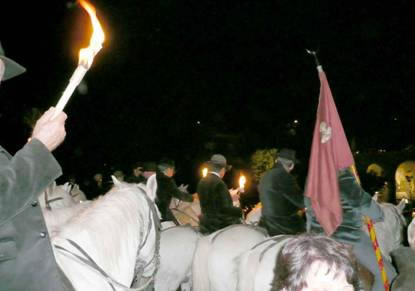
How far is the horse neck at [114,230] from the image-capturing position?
3.53 m

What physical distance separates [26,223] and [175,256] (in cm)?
462

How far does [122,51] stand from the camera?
37.3 metres

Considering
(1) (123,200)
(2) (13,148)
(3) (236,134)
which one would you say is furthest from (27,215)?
(3) (236,134)

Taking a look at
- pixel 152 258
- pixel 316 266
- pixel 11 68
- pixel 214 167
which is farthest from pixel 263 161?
pixel 316 266

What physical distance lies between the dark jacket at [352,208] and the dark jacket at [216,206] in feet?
8.06

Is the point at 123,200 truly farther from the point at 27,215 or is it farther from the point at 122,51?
the point at 122,51

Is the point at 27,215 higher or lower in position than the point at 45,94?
higher

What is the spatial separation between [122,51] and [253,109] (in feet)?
32.1

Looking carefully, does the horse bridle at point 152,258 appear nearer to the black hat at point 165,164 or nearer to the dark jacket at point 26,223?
the dark jacket at point 26,223

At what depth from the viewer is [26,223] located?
2.66 metres

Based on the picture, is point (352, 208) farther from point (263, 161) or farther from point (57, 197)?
point (263, 161)

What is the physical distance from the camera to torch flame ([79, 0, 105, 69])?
280cm

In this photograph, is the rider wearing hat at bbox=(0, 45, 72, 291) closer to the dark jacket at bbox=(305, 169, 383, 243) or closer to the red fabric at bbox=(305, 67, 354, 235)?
the red fabric at bbox=(305, 67, 354, 235)

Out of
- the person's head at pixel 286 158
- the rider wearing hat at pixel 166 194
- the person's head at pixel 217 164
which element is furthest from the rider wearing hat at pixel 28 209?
the rider wearing hat at pixel 166 194
